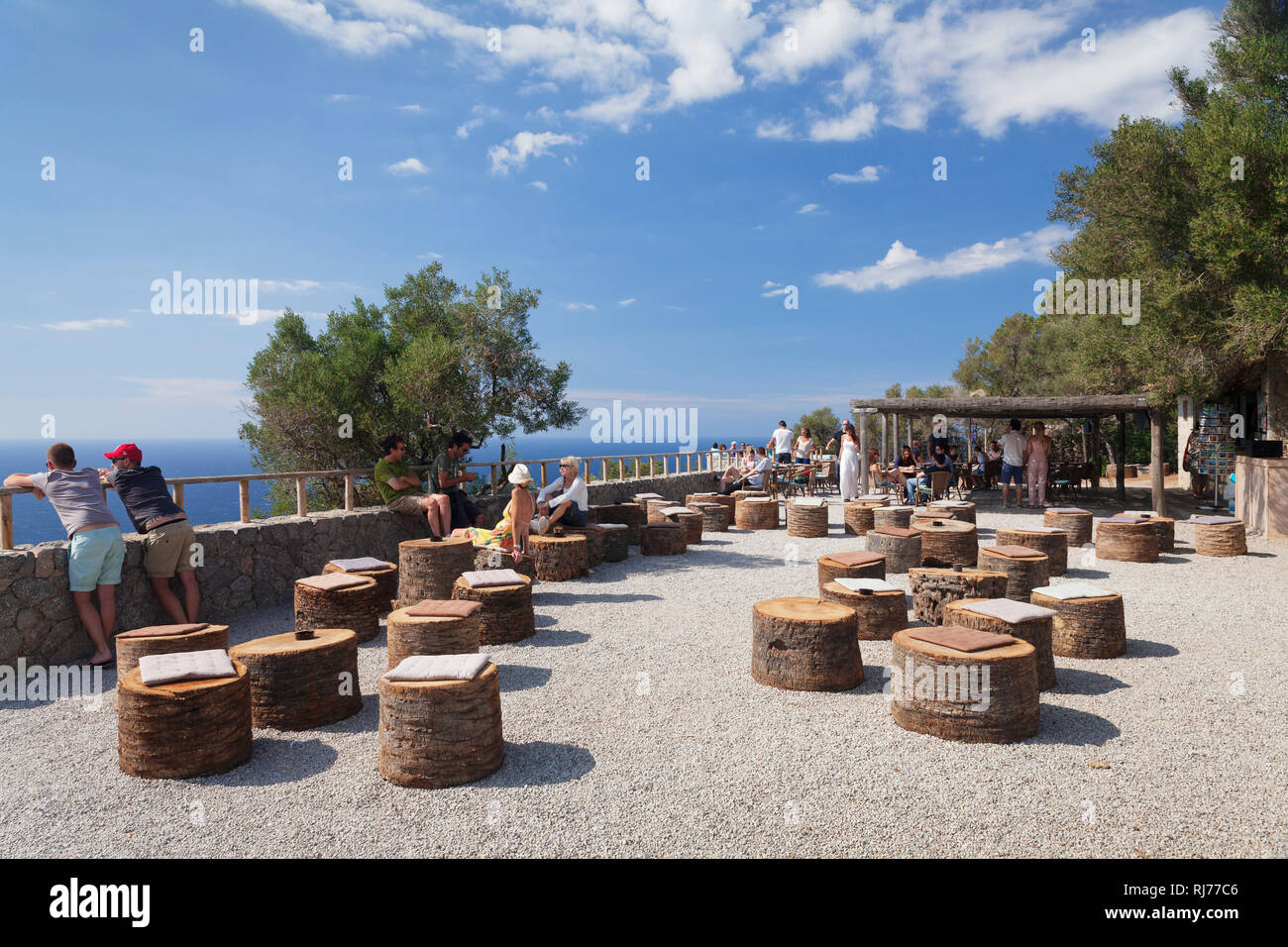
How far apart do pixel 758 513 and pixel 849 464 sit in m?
2.42

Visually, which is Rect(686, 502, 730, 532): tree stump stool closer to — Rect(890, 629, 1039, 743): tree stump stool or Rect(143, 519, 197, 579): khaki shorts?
Rect(143, 519, 197, 579): khaki shorts

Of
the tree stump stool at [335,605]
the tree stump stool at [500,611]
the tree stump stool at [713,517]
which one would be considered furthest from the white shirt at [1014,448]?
the tree stump stool at [335,605]

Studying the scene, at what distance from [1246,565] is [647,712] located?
25.3 feet

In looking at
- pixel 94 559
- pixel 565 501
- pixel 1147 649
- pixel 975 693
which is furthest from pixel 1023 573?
pixel 94 559

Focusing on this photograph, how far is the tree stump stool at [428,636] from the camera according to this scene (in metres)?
4.36

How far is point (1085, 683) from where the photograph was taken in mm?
4328

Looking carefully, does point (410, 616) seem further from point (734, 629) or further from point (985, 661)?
point (985, 661)

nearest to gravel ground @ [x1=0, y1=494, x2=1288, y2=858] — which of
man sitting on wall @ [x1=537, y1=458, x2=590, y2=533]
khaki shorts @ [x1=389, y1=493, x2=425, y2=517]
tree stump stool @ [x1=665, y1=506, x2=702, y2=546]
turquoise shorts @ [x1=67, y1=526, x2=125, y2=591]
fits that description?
turquoise shorts @ [x1=67, y1=526, x2=125, y2=591]

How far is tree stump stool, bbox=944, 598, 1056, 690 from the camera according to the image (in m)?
4.09

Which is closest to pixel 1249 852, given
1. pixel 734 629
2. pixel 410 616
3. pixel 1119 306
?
pixel 734 629

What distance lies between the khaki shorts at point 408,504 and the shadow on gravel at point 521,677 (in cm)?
331

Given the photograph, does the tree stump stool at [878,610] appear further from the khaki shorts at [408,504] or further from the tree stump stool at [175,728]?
the khaki shorts at [408,504]

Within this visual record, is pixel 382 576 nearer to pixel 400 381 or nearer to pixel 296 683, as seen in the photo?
pixel 296 683
